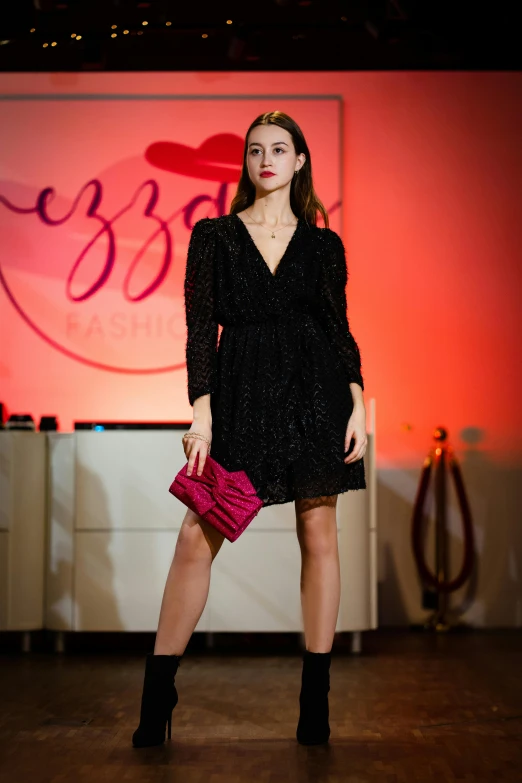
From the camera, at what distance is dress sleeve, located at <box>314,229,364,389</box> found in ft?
7.47

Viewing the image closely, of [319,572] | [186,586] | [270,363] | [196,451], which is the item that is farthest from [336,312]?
[186,586]

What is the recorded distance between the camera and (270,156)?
2.24 meters

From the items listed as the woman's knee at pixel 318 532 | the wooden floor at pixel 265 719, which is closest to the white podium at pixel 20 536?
the wooden floor at pixel 265 719

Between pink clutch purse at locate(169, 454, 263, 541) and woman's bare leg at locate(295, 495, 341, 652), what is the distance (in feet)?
0.50

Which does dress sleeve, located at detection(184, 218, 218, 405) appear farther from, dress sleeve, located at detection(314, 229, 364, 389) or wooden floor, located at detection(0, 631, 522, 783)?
wooden floor, located at detection(0, 631, 522, 783)

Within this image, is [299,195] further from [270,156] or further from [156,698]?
[156,698]

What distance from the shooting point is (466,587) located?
4.54 metres

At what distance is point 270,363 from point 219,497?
320 mm

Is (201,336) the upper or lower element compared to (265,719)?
upper

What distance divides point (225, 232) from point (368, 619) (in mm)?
1988
